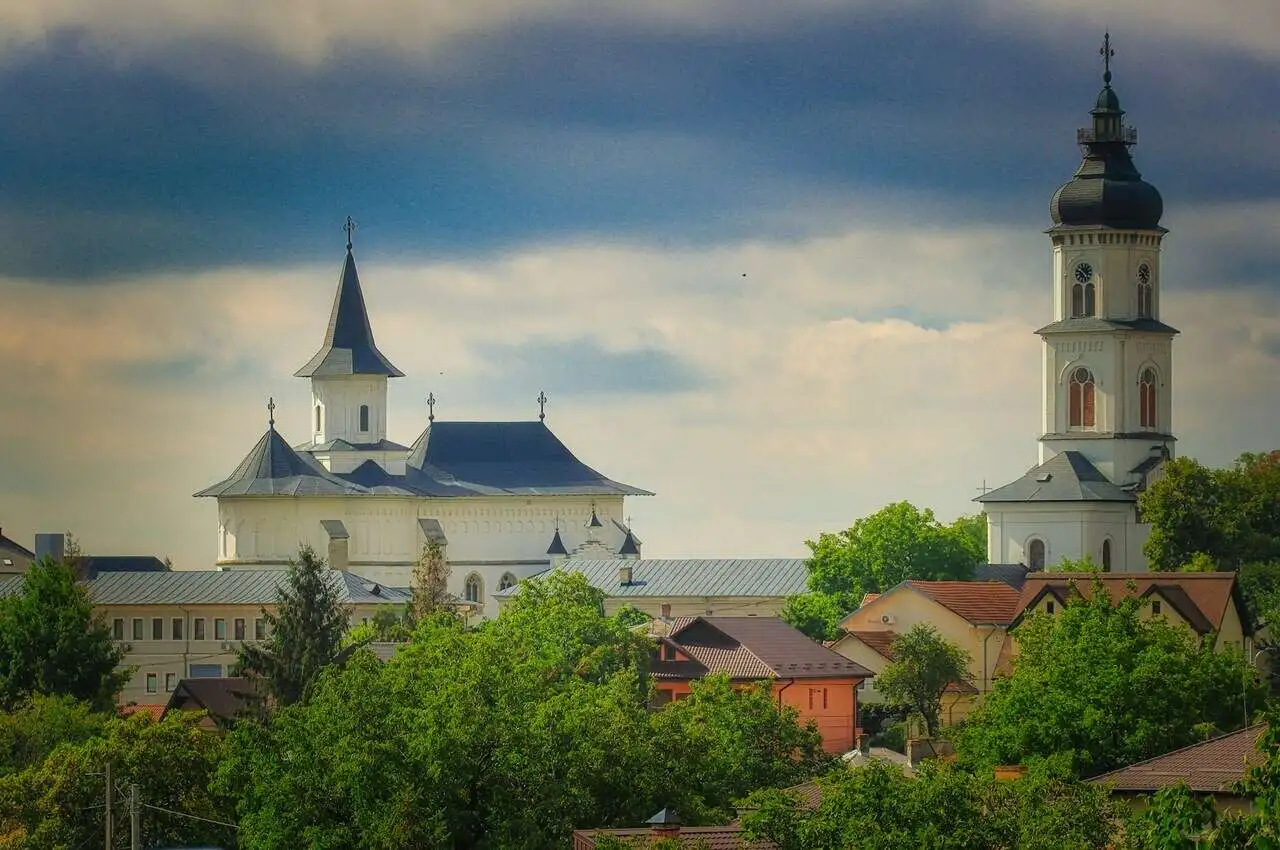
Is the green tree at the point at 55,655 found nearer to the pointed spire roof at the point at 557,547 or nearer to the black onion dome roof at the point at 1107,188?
the black onion dome roof at the point at 1107,188

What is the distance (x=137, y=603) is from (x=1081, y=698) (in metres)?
64.4

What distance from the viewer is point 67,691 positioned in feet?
275

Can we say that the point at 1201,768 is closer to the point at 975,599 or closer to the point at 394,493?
the point at 975,599

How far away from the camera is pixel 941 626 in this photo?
98.8 metres

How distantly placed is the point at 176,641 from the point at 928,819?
80218 millimetres

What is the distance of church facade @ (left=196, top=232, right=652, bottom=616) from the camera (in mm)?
147250

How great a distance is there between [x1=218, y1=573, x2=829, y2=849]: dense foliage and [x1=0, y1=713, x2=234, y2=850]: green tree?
5.54 feet

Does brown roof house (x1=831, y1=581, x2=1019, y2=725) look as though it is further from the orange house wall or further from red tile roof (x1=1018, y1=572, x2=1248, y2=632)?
the orange house wall

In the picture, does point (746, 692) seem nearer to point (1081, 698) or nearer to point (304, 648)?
point (1081, 698)

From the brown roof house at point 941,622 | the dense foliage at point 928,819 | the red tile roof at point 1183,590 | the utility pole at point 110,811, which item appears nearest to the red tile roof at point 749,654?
the brown roof house at point 941,622

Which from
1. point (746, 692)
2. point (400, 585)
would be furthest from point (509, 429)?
point (746, 692)

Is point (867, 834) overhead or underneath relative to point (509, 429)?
underneath

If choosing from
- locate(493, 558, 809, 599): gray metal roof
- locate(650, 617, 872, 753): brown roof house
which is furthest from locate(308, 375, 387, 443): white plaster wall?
locate(650, 617, 872, 753): brown roof house

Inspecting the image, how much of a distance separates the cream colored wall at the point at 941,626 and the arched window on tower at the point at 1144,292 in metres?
26.8
